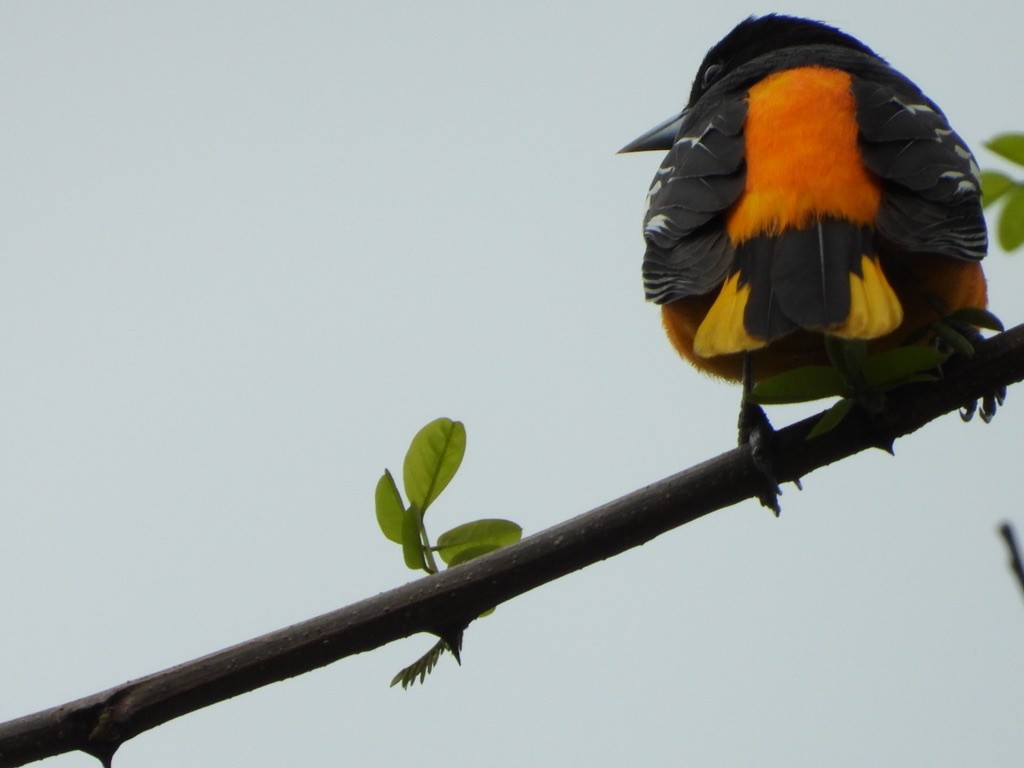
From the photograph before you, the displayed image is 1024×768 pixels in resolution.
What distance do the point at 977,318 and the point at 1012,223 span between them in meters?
0.21

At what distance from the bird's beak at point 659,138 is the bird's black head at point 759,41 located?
0.83ft

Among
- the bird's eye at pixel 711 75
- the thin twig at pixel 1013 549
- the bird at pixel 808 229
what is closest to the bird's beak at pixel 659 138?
the bird's eye at pixel 711 75

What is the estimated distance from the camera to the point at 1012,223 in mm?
2234

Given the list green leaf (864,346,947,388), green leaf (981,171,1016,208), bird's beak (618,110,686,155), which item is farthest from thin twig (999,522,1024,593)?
bird's beak (618,110,686,155)

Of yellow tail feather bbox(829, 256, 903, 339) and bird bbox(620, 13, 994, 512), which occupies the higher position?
bird bbox(620, 13, 994, 512)

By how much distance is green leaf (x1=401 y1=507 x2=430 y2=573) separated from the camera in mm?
2148

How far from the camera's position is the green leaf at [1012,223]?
2221 millimetres

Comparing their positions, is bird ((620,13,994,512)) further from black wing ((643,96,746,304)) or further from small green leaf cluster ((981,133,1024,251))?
small green leaf cluster ((981,133,1024,251))

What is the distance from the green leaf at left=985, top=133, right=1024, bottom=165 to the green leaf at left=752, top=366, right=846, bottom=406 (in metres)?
0.55

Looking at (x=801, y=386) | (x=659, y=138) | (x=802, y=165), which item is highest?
(x=659, y=138)

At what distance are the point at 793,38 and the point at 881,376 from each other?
322cm

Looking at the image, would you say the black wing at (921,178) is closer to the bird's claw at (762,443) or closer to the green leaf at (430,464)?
the bird's claw at (762,443)

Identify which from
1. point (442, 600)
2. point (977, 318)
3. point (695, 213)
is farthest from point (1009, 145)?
point (442, 600)

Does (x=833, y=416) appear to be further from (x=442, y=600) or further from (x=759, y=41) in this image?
(x=759, y=41)
